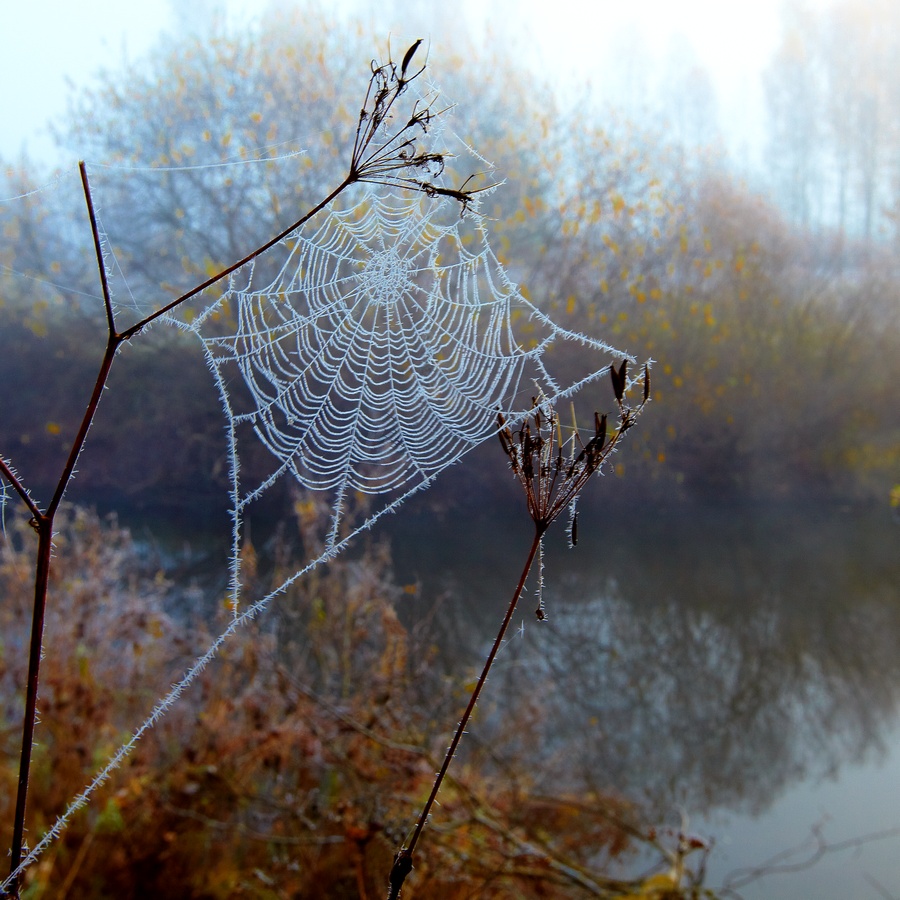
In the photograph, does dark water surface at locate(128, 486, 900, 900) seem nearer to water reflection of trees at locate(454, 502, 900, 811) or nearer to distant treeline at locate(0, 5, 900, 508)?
water reflection of trees at locate(454, 502, 900, 811)

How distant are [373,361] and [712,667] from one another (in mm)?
2811

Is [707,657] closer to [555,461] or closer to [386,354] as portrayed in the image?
[386,354]

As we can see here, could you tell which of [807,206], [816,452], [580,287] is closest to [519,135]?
[580,287]

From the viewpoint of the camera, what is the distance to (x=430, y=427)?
1209 mm

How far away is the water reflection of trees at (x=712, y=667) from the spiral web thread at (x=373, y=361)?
4.58 feet

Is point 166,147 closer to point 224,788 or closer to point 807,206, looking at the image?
point 224,788

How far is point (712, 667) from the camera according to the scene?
3.83m

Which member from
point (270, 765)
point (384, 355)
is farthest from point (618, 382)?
point (270, 765)

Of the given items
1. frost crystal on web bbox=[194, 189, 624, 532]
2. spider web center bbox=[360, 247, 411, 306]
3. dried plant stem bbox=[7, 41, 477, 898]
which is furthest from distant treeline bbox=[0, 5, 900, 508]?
dried plant stem bbox=[7, 41, 477, 898]

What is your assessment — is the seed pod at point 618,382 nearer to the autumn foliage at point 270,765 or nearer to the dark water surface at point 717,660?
the autumn foliage at point 270,765

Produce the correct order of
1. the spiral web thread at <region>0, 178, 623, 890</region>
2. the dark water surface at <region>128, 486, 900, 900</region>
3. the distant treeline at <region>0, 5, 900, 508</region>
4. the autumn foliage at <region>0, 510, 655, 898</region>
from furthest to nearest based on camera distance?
the distant treeline at <region>0, 5, 900, 508</region>, the dark water surface at <region>128, 486, 900, 900</region>, the autumn foliage at <region>0, 510, 655, 898</region>, the spiral web thread at <region>0, 178, 623, 890</region>

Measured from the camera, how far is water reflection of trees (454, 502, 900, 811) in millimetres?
3141

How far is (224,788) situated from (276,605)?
3.46 feet

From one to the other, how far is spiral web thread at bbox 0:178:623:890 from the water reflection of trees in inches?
54.9
